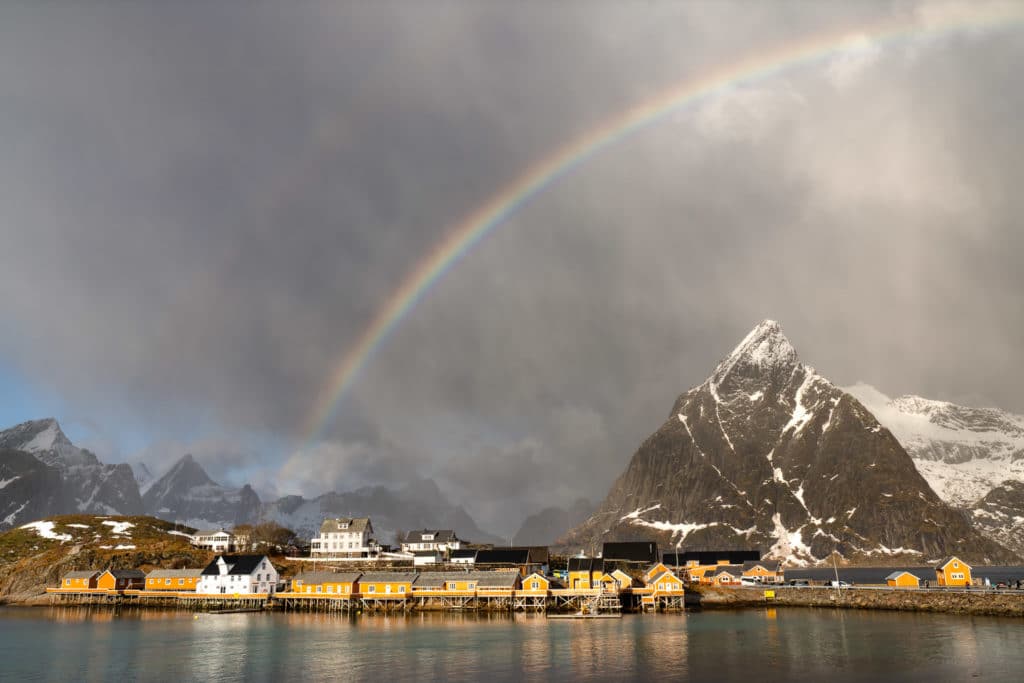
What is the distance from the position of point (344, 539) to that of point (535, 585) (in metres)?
68.4

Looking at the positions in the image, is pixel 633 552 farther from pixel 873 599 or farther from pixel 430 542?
pixel 873 599

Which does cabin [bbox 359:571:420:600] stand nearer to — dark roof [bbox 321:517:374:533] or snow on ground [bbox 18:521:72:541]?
dark roof [bbox 321:517:374:533]

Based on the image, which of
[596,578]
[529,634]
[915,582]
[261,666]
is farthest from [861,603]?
[261,666]

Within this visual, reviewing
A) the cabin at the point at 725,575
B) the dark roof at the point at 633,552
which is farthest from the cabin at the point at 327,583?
the cabin at the point at 725,575

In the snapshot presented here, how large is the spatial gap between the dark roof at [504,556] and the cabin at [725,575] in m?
37.6

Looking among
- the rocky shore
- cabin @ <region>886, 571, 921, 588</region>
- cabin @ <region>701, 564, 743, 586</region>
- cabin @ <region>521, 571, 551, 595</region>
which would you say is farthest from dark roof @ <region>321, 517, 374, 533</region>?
cabin @ <region>886, 571, 921, 588</region>

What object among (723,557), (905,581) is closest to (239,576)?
(723,557)

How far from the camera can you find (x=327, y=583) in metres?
125

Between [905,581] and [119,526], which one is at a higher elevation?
[119,526]

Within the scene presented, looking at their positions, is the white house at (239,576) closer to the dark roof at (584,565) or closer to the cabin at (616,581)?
the dark roof at (584,565)

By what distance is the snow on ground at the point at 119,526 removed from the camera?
17186 centimetres

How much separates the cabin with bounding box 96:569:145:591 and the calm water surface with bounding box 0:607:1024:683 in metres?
26.1

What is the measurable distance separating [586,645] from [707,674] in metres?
20.5

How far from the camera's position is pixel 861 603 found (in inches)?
4338
